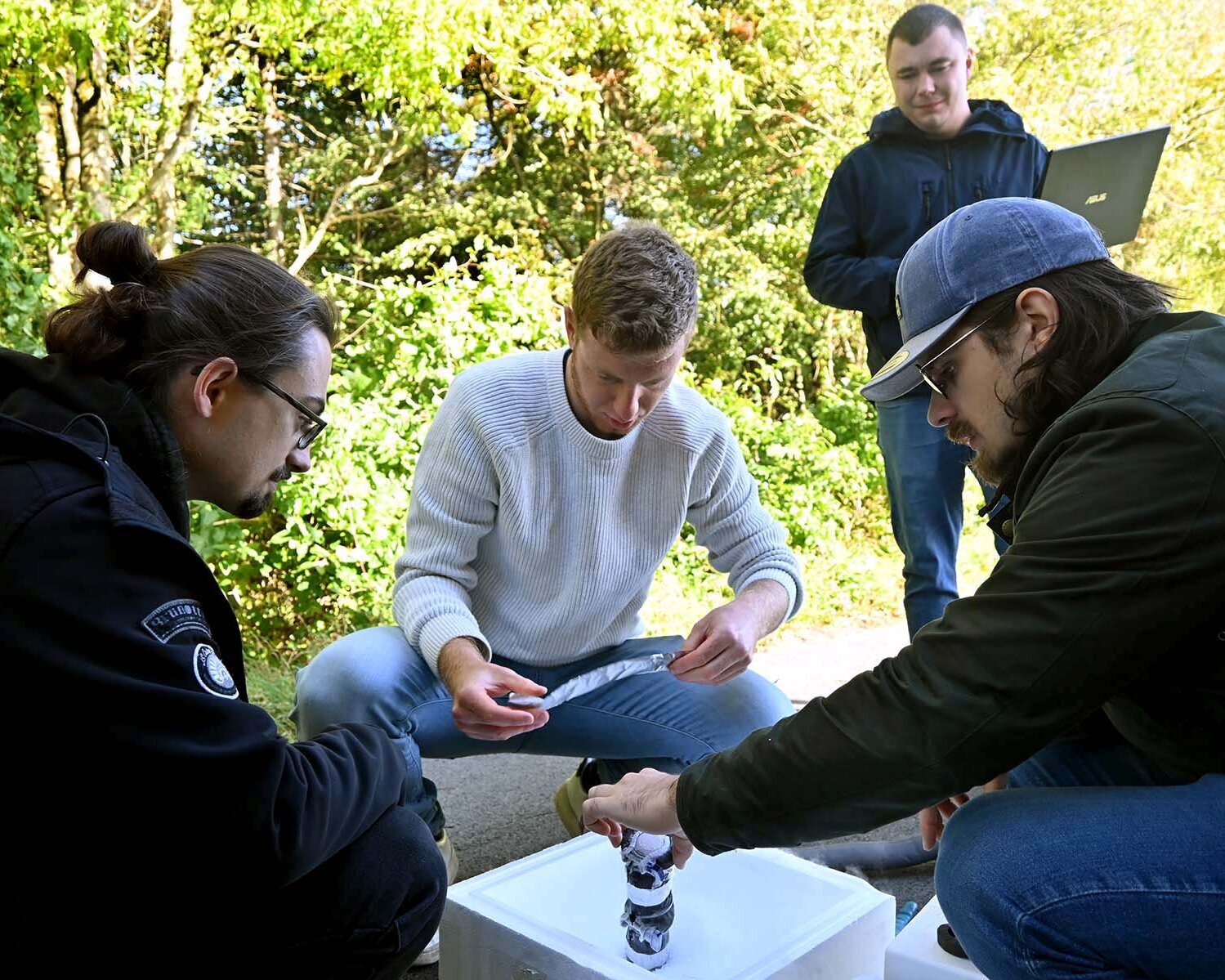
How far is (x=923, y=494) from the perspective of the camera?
3639mm

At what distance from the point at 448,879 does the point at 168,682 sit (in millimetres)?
978

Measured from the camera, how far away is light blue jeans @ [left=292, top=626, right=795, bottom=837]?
2457mm

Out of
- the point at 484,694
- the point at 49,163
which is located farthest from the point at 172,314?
the point at 49,163

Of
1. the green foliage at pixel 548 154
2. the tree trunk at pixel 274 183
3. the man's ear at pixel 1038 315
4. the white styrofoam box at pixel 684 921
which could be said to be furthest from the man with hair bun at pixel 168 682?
the tree trunk at pixel 274 183

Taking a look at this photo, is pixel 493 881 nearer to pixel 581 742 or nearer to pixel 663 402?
pixel 581 742

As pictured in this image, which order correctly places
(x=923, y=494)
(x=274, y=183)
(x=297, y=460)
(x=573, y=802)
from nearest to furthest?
(x=297, y=460) < (x=573, y=802) < (x=923, y=494) < (x=274, y=183)

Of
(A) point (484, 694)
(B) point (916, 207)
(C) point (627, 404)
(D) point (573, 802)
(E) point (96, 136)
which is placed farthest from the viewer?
(E) point (96, 136)

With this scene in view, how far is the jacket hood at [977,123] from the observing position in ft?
12.3

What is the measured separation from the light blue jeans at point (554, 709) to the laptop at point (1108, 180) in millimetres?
2059

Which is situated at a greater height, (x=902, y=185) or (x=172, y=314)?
(x=902, y=185)

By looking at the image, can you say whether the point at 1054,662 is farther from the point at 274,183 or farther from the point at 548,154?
the point at 548,154

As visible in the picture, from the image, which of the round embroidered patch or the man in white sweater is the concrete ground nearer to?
the man in white sweater

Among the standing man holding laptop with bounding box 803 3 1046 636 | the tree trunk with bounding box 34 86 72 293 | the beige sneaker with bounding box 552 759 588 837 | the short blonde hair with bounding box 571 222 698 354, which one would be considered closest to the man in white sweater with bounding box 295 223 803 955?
the short blonde hair with bounding box 571 222 698 354

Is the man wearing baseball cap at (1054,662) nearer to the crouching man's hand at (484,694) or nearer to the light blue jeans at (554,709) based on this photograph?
the crouching man's hand at (484,694)
